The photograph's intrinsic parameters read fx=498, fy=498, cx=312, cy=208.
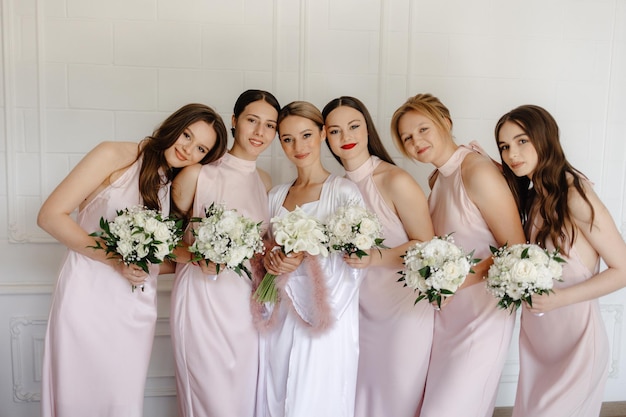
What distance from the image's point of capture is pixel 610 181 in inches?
163

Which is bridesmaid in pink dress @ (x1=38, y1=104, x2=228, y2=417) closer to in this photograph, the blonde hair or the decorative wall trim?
the decorative wall trim

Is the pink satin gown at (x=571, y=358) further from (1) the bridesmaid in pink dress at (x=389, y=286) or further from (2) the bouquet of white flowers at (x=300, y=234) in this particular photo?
(2) the bouquet of white flowers at (x=300, y=234)

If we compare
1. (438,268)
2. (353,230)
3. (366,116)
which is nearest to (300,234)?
(353,230)

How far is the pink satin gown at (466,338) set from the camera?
110 inches

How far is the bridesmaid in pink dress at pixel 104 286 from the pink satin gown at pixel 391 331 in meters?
1.15

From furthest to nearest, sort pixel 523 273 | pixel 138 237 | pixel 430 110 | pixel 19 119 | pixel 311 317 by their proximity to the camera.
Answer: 1. pixel 19 119
2. pixel 430 110
3. pixel 311 317
4. pixel 138 237
5. pixel 523 273

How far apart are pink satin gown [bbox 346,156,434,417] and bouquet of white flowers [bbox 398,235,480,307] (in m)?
0.45

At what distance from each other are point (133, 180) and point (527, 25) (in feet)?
10.5

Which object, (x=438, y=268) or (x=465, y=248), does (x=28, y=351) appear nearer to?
(x=438, y=268)

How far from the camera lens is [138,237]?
96.9 inches

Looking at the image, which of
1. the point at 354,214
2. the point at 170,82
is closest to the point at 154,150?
the point at 170,82

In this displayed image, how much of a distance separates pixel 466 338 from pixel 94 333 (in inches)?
82.1

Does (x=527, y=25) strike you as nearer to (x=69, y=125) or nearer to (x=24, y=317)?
(x=69, y=125)

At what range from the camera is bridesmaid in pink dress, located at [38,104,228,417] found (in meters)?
2.71
